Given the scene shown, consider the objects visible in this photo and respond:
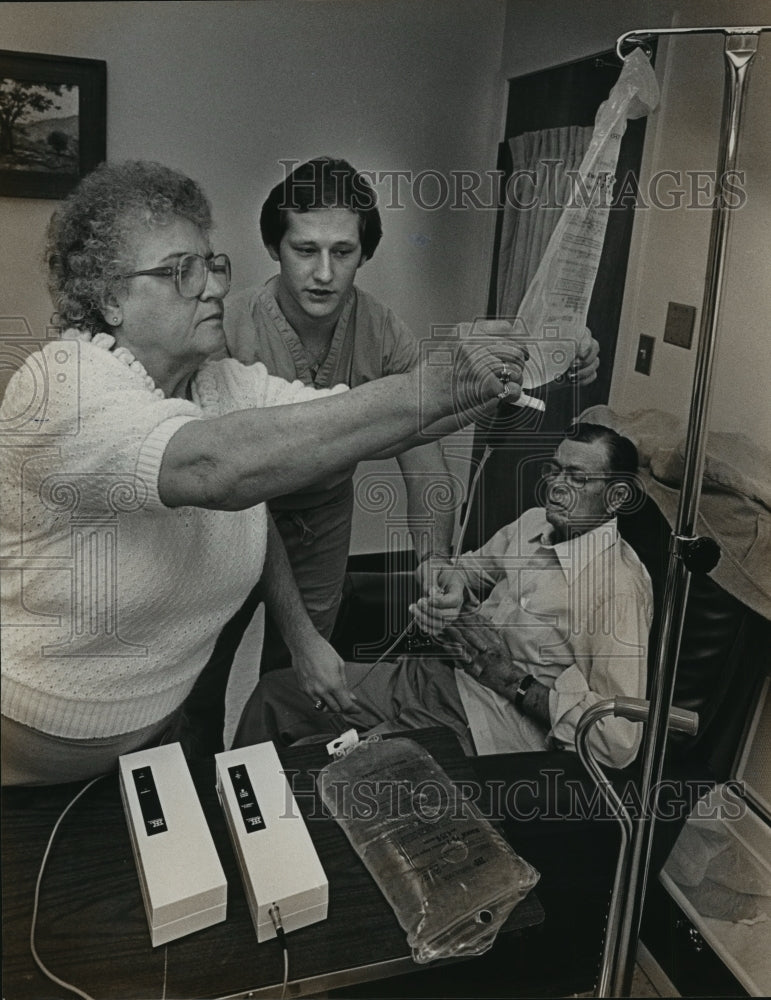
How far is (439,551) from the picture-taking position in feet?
4.88

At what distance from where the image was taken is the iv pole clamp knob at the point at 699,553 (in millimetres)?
1485

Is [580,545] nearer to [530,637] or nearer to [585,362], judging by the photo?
[530,637]

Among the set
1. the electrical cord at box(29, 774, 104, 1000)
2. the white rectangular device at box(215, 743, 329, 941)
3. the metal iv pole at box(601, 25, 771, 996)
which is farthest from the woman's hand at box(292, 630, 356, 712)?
the metal iv pole at box(601, 25, 771, 996)

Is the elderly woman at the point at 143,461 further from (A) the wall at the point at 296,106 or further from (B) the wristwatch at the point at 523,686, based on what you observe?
(B) the wristwatch at the point at 523,686

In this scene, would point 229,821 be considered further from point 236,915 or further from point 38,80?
Answer: point 38,80

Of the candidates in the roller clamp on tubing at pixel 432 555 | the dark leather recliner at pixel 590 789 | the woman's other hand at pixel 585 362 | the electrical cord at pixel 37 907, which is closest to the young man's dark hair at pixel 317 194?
the woman's other hand at pixel 585 362

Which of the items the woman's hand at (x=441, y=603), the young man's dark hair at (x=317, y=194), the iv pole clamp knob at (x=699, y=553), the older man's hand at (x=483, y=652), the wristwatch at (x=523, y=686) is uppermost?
the young man's dark hair at (x=317, y=194)

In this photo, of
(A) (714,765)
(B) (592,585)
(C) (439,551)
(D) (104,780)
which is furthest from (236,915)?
(A) (714,765)

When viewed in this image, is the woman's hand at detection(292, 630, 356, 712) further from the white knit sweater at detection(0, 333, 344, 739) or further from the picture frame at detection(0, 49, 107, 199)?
the picture frame at detection(0, 49, 107, 199)

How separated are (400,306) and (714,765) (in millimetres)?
974

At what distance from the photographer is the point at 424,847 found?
1.52 meters

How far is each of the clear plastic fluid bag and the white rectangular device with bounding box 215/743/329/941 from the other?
0.27 feet

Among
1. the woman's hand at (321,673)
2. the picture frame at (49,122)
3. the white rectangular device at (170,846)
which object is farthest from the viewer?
the woman's hand at (321,673)

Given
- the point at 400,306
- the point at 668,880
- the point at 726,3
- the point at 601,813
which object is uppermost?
the point at 726,3
